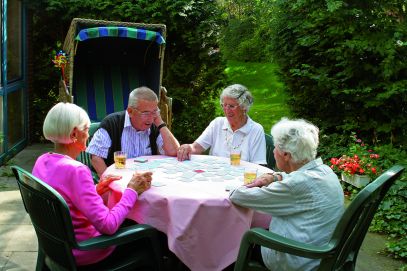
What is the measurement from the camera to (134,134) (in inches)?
144

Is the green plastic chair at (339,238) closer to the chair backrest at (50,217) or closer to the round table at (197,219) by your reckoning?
the round table at (197,219)

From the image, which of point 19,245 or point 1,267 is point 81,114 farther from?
point 19,245

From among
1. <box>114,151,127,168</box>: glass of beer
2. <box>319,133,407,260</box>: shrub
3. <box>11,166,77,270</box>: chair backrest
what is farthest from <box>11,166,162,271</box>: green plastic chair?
<box>319,133,407,260</box>: shrub

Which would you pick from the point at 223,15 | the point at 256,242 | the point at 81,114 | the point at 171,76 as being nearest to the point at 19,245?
the point at 81,114

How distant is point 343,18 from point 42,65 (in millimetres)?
4412

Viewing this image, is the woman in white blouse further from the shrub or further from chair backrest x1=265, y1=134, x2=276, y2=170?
the shrub

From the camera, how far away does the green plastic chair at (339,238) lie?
6.67 feet

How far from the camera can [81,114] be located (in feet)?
7.98

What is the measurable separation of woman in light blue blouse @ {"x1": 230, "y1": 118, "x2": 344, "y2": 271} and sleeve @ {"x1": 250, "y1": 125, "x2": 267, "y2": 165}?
4.10 ft

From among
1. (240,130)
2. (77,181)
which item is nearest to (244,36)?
(240,130)

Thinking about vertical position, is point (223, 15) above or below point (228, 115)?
above

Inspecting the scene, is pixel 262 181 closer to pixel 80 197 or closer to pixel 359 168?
pixel 80 197

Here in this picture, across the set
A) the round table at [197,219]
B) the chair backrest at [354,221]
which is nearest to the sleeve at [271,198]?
the round table at [197,219]

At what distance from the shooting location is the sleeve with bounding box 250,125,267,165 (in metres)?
3.71
